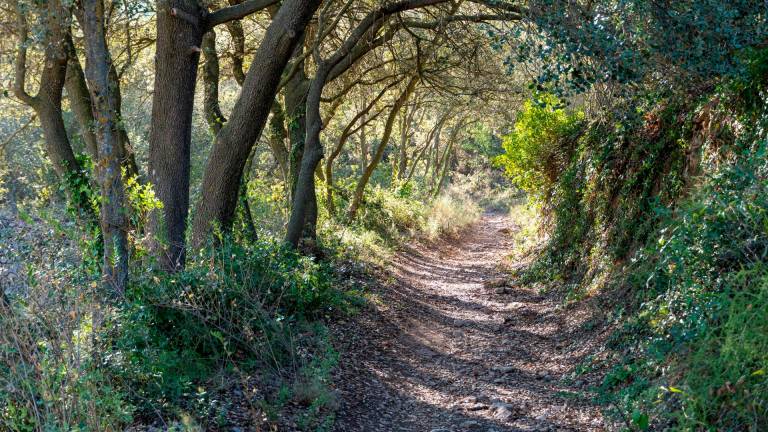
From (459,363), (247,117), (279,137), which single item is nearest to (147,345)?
(247,117)

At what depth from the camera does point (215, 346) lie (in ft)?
18.6

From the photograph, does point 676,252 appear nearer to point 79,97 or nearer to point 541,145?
point 79,97

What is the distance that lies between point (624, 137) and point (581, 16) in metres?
4.22

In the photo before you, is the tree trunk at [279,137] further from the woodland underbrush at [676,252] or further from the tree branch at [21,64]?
the woodland underbrush at [676,252]

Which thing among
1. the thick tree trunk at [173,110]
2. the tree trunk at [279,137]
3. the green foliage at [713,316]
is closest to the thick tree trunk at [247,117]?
the thick tree trunk at [173,110]

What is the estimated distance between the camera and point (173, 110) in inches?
282

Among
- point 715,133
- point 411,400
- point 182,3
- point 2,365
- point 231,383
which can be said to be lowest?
point 411,400

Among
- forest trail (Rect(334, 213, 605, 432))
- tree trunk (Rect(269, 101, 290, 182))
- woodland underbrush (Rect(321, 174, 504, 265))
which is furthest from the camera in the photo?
woodland underbrush (Rect(321, 174, 504, 265))

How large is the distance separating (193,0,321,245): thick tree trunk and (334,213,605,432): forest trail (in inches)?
88.8

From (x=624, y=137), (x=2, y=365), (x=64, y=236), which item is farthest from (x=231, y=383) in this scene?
(x=624, y=137)

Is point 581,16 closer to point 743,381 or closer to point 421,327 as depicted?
point 743,381

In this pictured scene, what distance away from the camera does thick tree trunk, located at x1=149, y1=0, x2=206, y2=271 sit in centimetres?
702

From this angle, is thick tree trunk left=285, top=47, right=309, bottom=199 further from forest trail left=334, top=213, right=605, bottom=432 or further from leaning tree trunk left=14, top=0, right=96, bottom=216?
leaning tree trunk left=14, top=0, right=96, bottom=216

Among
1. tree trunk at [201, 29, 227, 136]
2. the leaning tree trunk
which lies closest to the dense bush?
the leaning tree trunk
